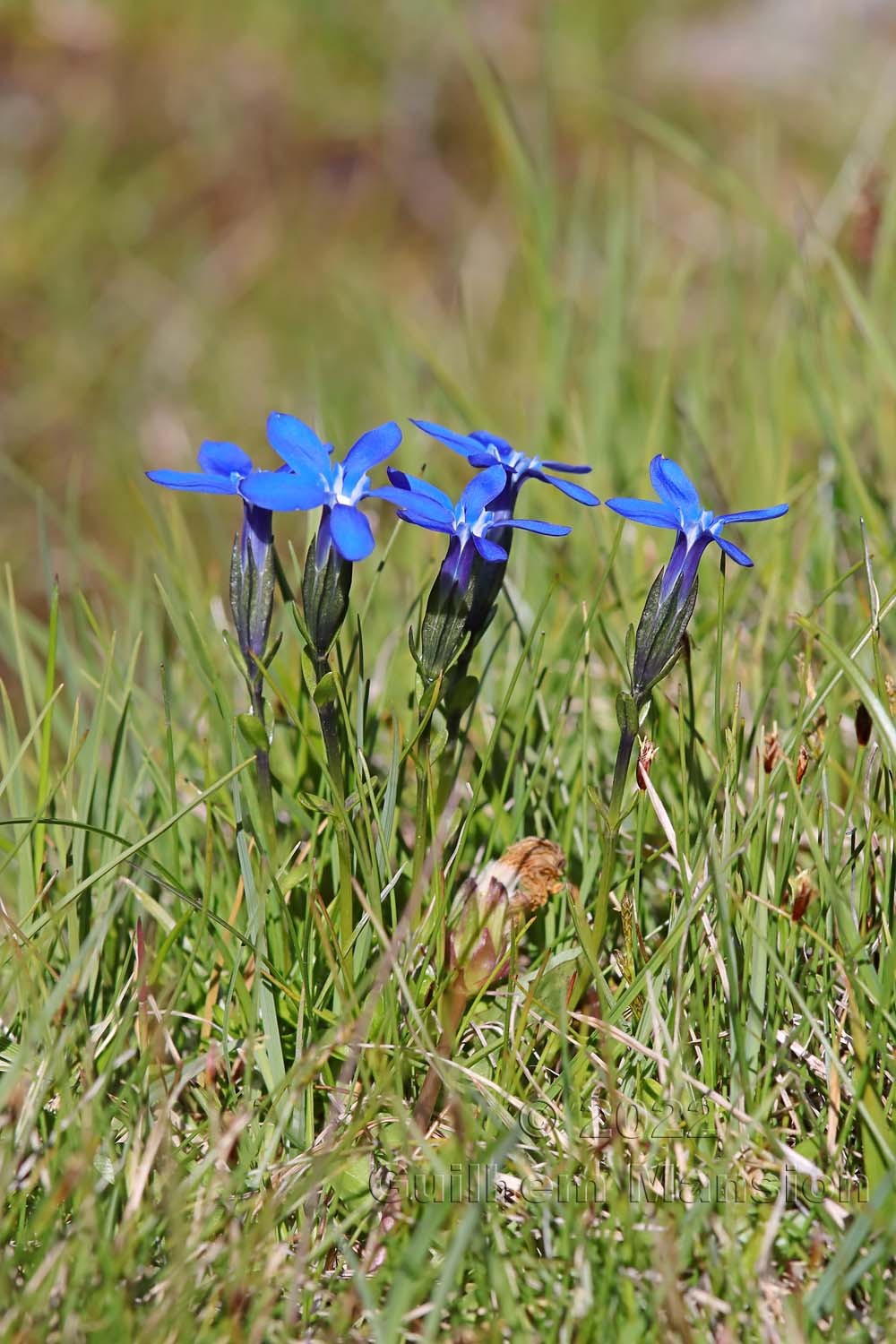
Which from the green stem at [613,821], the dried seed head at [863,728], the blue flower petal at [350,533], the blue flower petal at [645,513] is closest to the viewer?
the blue flower petal at [350,533]

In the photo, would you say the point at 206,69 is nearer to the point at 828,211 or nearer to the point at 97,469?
the point at 97,469

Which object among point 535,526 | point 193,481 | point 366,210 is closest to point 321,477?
point 193,481

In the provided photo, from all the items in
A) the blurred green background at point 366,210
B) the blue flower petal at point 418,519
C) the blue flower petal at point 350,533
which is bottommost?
the blue flower petal at point 350,533

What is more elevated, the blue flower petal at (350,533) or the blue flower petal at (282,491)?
the blue flower petal at (282,491)

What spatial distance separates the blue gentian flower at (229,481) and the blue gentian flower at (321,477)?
5 centimetres

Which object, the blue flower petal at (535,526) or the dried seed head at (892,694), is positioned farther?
the dried seed head at (892,694)

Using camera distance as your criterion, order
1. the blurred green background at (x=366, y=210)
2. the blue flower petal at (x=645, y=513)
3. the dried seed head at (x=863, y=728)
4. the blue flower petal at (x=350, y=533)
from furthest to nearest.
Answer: the blurred green background at (x=366, y=210), the dried seed head at (x=863, y=728), the blue flower petal at (x=645, y=513), the blue flower petal at (x=350, y=533)

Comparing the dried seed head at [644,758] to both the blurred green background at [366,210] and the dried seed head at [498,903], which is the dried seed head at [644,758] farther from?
the blurred green background at [366,210]

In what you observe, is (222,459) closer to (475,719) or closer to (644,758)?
(644,758)

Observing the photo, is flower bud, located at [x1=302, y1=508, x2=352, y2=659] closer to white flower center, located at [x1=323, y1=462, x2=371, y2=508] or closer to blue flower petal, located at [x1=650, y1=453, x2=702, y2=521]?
white flower center, located at [x1=323, y1=462, x2=371, y2=508]

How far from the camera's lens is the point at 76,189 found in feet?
16.4

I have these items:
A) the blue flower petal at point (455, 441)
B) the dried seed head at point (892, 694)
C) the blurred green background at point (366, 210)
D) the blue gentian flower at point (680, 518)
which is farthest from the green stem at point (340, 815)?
the blurred green background at point (366, 210)

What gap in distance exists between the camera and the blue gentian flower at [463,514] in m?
1.27

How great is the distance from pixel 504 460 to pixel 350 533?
0.30 meters
